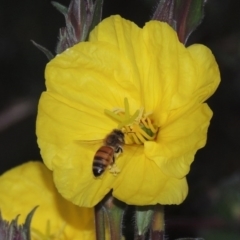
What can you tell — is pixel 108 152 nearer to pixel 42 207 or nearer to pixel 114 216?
pixel 114 216

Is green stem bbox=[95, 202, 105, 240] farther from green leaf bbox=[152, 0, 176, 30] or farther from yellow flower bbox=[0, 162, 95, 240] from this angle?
green leaf bbox=[152, 0, 176, 30]

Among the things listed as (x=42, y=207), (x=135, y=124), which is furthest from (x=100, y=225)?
(x=42, y=207)

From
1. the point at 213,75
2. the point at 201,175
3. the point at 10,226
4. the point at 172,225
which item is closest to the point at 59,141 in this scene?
the point at 10,226

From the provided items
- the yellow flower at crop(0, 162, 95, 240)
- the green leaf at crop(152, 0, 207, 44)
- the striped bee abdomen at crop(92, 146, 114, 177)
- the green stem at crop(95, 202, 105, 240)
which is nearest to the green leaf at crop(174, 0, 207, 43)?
the green leaf at crop(152, 0, 207, 44)

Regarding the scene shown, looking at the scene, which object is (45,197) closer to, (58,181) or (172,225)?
(58,181)

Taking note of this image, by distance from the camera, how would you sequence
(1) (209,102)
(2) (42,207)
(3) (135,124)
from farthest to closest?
(1) (209,102) < (2) (42,207) < (3) (135,124)

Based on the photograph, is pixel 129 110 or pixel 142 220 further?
pixel 129 110
